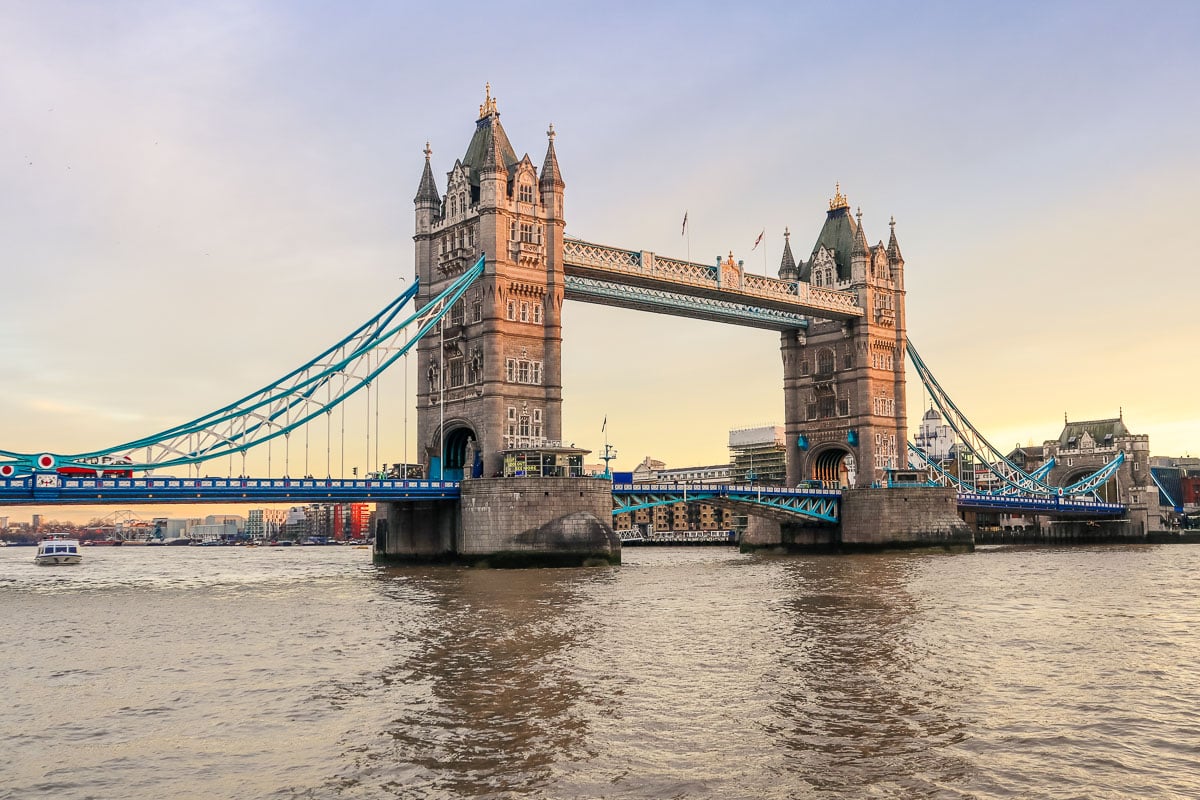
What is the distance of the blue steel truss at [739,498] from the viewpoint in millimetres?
69438

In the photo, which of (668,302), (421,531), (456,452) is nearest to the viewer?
(421,531)

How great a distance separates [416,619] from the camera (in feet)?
111

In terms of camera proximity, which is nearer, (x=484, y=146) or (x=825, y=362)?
(x=484, y=146)

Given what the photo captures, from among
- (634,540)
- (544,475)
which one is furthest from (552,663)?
(634,540)

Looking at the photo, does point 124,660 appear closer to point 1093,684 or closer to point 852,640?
point 852,640

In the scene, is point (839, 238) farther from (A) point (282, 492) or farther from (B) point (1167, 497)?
(B) point (1167, 497)

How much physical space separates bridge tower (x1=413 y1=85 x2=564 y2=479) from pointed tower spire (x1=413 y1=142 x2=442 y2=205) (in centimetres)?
16

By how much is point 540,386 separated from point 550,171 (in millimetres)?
13776

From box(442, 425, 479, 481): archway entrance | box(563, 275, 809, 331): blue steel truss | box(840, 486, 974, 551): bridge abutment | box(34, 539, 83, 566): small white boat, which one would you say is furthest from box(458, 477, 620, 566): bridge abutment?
box(34, 539, 83, 566): small white boat

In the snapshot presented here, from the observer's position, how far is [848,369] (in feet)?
295

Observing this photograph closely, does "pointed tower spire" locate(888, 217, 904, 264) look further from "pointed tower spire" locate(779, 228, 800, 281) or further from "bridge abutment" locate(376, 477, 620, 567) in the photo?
"bridge abutment" locate(376, 477, 620, 567)

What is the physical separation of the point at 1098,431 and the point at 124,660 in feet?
451

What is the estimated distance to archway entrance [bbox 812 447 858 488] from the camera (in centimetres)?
9319

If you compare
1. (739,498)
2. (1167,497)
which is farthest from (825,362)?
(1167,497)
